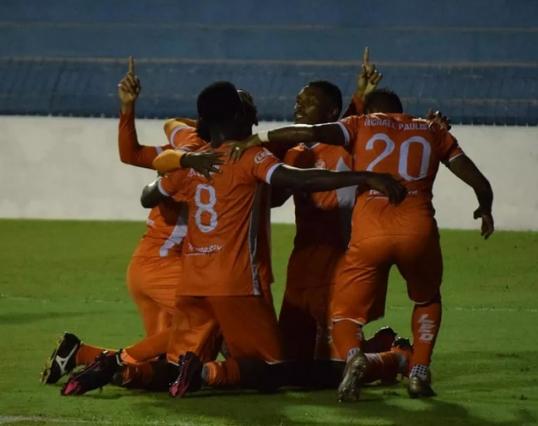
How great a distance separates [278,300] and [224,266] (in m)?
5.15

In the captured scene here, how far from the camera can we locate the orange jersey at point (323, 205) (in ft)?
23.3

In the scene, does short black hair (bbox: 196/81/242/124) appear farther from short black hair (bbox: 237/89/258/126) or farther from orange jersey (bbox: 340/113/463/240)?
orange jersey (bbox: 340/113/463/240)

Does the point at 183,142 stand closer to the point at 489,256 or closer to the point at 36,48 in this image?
the point at 489,256

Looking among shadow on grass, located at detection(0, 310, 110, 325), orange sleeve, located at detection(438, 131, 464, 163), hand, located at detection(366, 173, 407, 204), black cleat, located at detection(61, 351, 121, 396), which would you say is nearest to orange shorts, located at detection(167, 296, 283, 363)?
black cleat, located at detection(61, 351, 121, 396)

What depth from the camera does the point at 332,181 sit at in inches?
Answer: 244

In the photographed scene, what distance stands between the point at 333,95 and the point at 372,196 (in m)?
0.85

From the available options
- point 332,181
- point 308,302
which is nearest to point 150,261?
point 308,302

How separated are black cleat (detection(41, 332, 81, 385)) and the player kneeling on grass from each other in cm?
43

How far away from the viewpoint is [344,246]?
7.14 metres

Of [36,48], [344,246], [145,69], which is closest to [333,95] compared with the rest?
[344,246]

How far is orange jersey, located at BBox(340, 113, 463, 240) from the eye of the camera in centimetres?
654

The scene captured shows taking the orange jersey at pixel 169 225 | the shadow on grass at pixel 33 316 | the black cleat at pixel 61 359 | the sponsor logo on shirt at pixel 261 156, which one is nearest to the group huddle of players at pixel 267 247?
the sponsor logo on shirt at pixel 261 156

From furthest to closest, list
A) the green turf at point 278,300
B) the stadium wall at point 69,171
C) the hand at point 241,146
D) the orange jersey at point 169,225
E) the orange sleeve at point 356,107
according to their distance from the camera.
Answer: the stadium wall at point 69,171, the orange sleeve at point 356,107, the orange jersey at point 169,225, the hand at point 241,146, the green turf at point 278,300

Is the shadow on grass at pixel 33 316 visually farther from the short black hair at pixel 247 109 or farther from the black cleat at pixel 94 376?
the short black hair at pixel 247 109
